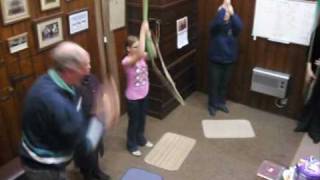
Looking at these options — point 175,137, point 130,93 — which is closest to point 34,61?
point 130,93

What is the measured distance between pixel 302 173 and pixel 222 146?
4.02 feet

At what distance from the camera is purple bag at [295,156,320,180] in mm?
1848

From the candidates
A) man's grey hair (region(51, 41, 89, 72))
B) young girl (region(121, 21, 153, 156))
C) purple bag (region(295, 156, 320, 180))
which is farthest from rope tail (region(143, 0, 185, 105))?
purple bag (region(295, 156, 320, 180))

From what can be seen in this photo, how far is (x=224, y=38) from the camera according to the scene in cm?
333

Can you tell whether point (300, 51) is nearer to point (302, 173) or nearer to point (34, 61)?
point (302, 173)

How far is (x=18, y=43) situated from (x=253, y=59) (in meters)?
2.35

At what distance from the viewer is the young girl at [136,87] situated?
2.54 metres

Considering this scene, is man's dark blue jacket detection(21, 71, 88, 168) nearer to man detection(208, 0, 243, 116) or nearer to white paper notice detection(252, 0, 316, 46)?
man detection(208, 0, 243, 116)

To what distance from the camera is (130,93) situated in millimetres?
2697

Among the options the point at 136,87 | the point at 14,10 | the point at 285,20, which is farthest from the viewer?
the point at 285,20

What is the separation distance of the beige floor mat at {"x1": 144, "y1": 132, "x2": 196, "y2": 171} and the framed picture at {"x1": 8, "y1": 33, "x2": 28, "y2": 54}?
1348 mm

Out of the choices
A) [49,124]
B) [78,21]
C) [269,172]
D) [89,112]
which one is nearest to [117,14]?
[78,21]

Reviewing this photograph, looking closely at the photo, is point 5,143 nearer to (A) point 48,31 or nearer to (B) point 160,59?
(A) point 48,31

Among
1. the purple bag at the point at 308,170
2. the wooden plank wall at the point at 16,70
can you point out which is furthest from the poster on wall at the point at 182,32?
the purple bag at the point at 308,170
